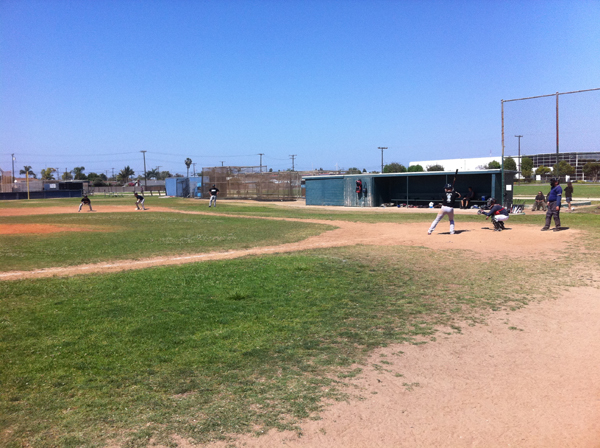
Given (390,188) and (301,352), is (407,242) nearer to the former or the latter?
(301,352)

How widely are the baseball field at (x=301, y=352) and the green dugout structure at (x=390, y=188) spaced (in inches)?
952

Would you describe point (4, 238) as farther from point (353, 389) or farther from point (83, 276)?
point (353, 389)

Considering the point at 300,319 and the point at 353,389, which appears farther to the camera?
the point at 300,319

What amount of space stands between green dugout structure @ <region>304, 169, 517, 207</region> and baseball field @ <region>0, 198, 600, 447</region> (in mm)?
24183

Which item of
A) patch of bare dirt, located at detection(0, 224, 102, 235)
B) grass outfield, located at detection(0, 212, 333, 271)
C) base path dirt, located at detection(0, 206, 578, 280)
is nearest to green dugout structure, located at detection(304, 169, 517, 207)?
base path dirt, located at detection(0, 206, 578, 280)

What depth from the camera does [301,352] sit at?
5832mm

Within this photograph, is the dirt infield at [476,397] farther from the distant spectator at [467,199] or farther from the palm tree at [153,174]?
the palm tree at [153,174]

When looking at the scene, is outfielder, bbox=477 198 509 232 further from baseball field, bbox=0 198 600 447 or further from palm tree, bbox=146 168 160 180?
palm tree, bbox=146 168 160 180

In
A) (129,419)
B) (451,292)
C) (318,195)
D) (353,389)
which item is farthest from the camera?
(318,195)

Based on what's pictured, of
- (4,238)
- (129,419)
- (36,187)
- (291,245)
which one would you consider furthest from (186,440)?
(36,187)

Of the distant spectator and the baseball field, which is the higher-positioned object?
the distant spectator

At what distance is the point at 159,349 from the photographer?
5871mm

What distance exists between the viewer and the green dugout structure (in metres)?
35.6

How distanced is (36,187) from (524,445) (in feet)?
271
